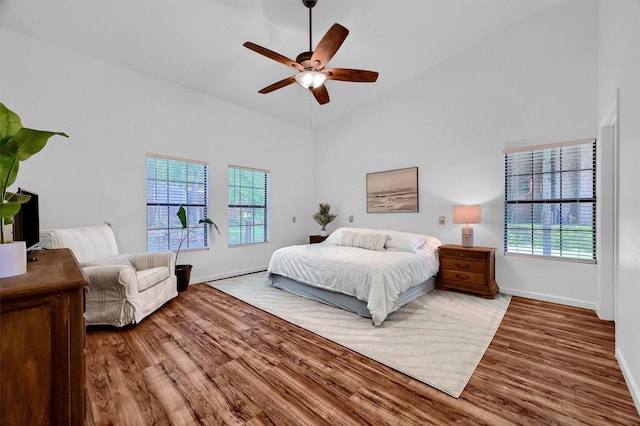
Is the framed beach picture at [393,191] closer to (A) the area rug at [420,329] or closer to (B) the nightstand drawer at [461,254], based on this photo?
(B) the nightstand drawer at [461,254]

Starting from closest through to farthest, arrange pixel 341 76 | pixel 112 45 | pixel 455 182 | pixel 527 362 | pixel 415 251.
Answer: pixel 527 362 < pixel 341 76 < pixel 112 45 < pixel 415 251 < pixel 455 182

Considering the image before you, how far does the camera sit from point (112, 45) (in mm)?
3242

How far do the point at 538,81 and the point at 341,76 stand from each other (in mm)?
2678

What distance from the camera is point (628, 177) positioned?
191 centimetres

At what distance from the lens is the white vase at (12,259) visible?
39.7 inches

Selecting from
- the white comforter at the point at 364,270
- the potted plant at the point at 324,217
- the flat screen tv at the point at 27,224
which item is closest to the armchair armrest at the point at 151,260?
the flat screen tv at the point at 27,224

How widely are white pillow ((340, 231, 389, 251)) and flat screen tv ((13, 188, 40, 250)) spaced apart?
3.57 metres

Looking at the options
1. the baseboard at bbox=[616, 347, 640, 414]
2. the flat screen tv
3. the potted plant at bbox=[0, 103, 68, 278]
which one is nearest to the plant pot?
the flat screen tv

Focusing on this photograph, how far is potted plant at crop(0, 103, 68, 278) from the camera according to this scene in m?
0.93

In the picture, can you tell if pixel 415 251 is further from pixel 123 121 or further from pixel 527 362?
pixel 123 121

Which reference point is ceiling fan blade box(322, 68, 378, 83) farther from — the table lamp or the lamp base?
the lamp base

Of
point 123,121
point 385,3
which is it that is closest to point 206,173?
point 123,121

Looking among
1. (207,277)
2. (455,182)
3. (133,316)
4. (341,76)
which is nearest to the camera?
(133,316)

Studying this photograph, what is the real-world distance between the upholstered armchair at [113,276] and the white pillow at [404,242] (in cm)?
312
